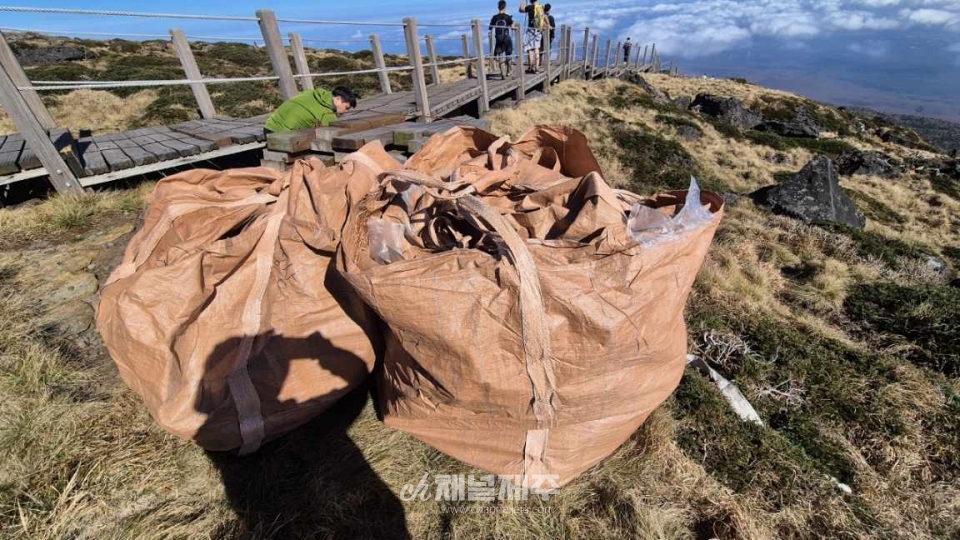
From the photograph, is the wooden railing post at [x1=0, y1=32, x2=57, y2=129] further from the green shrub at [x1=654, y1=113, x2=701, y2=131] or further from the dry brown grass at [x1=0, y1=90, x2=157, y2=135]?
the green shrub at [x1=654, y1=113, x2=701, y2=131]

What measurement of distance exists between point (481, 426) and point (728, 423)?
1369 mm

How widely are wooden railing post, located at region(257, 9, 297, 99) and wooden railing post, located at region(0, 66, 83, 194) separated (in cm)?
191

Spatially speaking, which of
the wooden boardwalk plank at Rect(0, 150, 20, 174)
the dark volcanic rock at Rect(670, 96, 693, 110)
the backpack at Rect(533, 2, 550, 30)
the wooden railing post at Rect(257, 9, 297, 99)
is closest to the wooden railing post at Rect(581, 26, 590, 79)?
the dark volcanic rock at Rect(670, 96, 693, 110)

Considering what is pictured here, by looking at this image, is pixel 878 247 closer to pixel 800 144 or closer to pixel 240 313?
pixel 240 313

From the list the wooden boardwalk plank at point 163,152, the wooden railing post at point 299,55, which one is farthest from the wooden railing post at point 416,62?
the wooden boardwalk plank at point 163,152

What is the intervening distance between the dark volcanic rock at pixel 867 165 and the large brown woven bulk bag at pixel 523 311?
1619 centimetres

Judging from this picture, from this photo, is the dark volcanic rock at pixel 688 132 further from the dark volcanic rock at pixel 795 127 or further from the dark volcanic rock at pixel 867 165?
the dark volcanic rock at pixel 795 127

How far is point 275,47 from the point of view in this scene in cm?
412

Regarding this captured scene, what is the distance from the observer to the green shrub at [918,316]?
312 centimetres

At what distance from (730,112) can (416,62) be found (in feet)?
54.2

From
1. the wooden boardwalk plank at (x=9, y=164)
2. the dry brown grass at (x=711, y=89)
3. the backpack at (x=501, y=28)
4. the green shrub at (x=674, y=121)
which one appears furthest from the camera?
the dry brown grass at (x=711, y=89)

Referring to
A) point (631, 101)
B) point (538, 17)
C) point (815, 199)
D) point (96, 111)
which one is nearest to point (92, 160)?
point (96, 111)

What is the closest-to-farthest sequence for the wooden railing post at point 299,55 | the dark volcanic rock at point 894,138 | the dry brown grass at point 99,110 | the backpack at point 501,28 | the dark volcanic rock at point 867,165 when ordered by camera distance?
the wooden railing post at point 299,55
the dry brown grass at point 99,110
the backpack at point 501,28
the dark volcanic rock at point 867,165
the dark volcanic rock at point 894,138

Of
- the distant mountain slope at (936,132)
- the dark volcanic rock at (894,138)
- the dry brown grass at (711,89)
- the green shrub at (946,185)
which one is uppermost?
the dry brown grass at (711,89)
